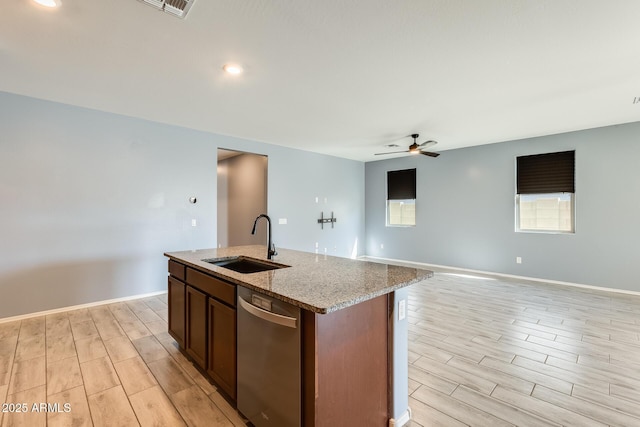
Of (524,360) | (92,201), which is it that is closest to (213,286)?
(524,360)

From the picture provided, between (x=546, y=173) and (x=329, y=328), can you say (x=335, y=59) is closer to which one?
(x=329, y=328)

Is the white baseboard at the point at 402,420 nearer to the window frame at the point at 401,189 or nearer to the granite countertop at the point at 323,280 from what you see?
the granite countertop at the point at 323,280

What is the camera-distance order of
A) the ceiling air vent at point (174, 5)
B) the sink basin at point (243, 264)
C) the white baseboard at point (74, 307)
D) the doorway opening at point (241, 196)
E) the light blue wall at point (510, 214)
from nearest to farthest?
the ceiling air vent at point (174, 5), the sink basin at point (243, 264), the white baseboard at point (74, 307), the light blue wall at point (510, 214), the doorway opening at point (241, 196)

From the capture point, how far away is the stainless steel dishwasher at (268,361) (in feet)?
4.43

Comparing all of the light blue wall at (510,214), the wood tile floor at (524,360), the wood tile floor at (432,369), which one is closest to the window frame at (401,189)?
the light blue wall at (510,214)

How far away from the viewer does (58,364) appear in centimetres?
233

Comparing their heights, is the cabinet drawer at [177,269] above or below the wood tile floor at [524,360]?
above

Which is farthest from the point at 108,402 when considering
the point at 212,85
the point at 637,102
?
the point at 637,102

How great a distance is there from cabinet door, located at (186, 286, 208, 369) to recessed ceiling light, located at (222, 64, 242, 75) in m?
1.95

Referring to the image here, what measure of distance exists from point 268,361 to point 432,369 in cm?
151

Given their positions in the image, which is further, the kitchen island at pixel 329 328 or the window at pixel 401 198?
the window at pixel 401 198

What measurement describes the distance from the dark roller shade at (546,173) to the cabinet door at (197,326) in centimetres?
569

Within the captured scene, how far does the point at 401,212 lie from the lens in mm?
7164

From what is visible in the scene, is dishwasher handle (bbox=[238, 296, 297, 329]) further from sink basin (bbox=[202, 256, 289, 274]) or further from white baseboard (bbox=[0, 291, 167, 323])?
white baseboard (bbox=[0, 291, 167, 323])
